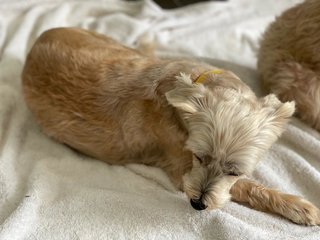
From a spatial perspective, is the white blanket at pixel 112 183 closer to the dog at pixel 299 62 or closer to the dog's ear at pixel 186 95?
the dog at pixel 299 62

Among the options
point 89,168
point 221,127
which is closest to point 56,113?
point 89,168

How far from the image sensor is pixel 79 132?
A: 118 inches

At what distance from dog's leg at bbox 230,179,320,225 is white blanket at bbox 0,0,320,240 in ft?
0.17

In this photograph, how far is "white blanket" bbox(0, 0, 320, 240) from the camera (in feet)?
8.48

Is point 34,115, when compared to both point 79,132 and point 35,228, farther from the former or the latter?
point 35,228

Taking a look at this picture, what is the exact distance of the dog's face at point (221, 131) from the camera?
234cm

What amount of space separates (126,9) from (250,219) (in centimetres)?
253

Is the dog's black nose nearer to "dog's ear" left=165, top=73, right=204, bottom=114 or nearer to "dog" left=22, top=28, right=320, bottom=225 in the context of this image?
"dog" left=22, top=28, right=320, bottom=225

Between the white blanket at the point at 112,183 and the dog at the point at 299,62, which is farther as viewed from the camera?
the dog at the point at 299,62

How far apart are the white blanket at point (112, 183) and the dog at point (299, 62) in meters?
0.18

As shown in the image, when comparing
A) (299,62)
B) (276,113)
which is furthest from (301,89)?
(276,113)

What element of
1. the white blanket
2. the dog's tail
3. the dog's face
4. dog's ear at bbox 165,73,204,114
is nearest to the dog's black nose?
Answer: the dog's face

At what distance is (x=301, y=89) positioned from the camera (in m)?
3.15

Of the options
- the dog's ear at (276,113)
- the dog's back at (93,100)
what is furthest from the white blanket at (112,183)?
the dog's ear at (276,113)
